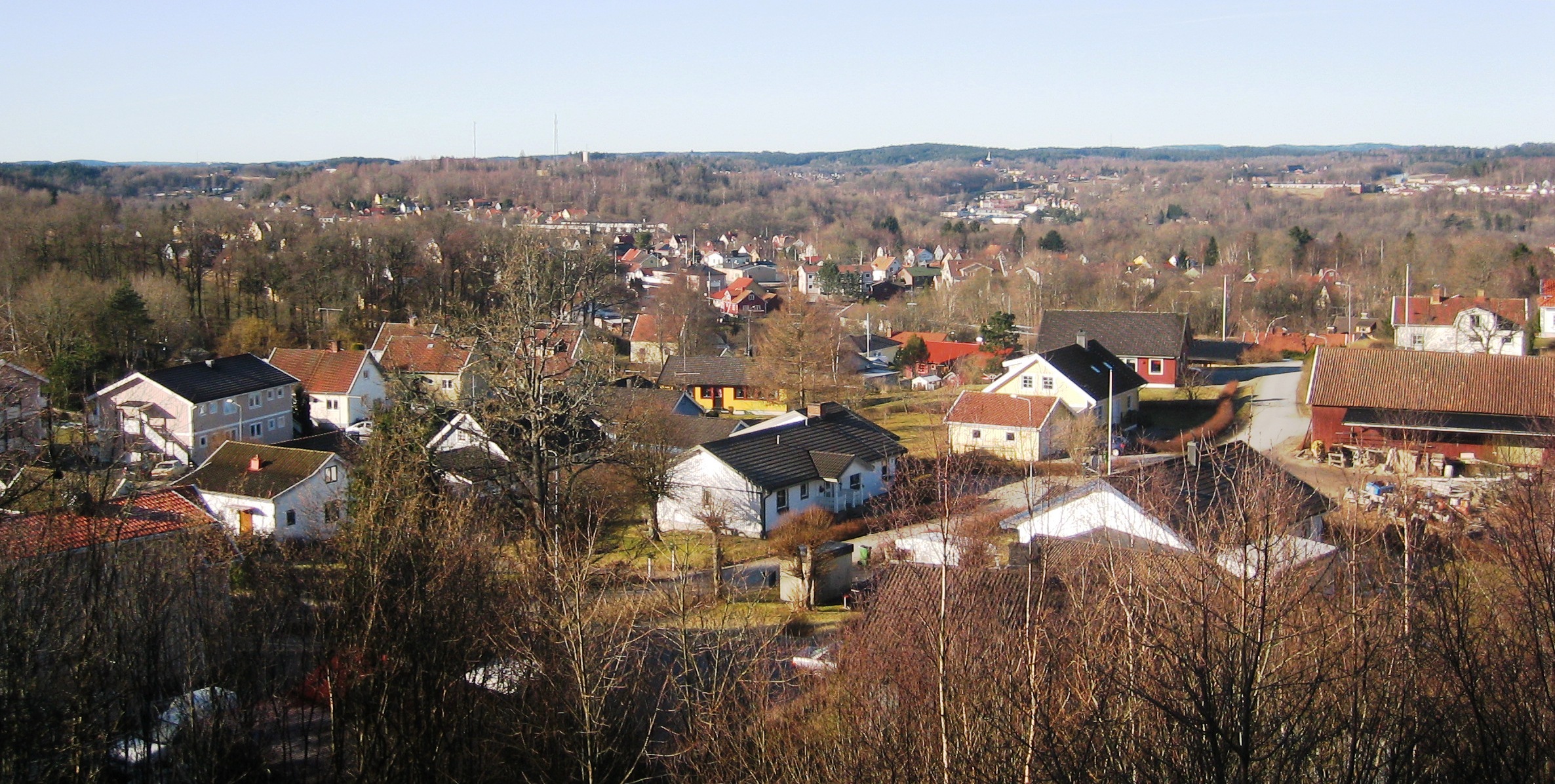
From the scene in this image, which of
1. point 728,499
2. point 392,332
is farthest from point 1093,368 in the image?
point 392,332

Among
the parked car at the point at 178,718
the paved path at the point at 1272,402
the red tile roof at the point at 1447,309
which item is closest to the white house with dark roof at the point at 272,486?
the parked car at the point at 178,718

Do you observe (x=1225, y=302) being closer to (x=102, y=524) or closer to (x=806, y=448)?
(x=806, y=448)

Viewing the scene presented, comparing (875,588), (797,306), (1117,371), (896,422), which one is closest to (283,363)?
(797,306)

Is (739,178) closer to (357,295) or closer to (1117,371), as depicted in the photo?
(357,295)

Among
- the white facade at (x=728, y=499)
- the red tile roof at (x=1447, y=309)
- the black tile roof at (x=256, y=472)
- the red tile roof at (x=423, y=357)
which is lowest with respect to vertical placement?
the white facade at (x=728, y=499)

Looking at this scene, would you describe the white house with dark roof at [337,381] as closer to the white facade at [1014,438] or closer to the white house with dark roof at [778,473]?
the white house with dark roof at [778,473]

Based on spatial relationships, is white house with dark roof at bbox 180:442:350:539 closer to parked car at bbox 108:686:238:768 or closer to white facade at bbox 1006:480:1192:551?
white facade at bbox 1006:480:1192:551
